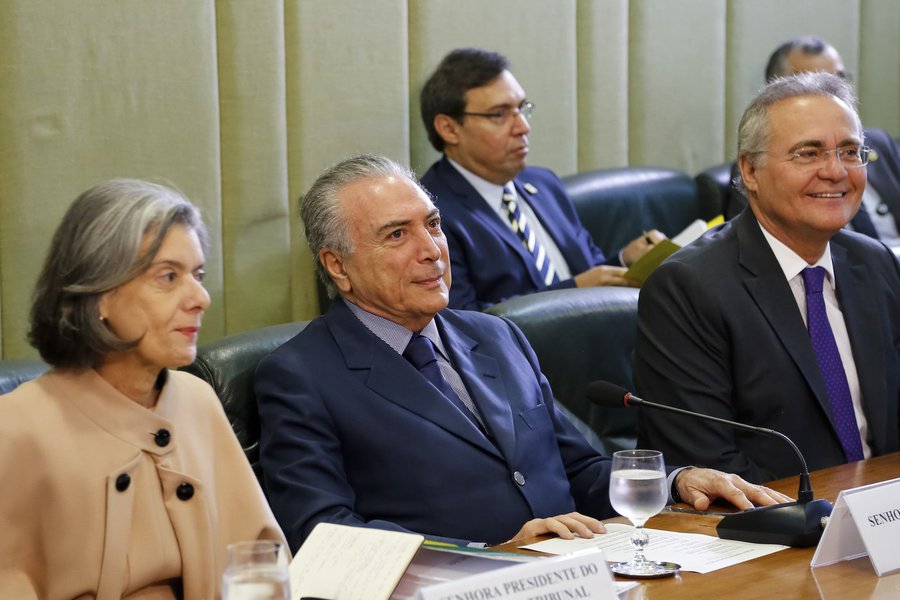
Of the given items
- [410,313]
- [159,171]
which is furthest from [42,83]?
[410,313]

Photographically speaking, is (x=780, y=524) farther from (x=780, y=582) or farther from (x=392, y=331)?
(x=392, y=331)

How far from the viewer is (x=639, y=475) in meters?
1.89

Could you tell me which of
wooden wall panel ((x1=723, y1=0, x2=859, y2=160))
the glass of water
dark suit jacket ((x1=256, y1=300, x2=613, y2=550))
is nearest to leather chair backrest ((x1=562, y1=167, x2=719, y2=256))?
wooden wall panel ((x1=723, y1=0, x2=859, y2=160))

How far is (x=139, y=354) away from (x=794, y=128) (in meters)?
1.63

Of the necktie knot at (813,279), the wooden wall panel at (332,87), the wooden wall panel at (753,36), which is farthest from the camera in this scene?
the wooden wall panel at (753,36)

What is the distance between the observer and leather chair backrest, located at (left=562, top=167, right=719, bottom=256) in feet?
15.3

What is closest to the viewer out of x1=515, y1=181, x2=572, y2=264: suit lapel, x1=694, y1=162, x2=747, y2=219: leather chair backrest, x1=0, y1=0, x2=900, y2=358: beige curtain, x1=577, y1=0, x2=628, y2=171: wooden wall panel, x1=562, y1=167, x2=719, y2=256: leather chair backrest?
x1=0, y1=0, x2=900, y2=358: beige curtain

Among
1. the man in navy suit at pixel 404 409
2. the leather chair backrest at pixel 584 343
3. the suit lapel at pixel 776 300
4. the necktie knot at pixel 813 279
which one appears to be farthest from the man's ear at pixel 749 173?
the man in navy suit at pixel 404 409

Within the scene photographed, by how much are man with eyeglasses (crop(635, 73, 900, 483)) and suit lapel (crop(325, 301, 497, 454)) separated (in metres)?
0.50

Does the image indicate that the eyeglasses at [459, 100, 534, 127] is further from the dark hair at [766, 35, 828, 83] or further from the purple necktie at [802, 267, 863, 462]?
the purple necktie at [802, 267, 863, 462]

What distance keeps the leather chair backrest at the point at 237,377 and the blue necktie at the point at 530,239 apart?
5.97 ft

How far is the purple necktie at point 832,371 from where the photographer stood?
2.72 meters

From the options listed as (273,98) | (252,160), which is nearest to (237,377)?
(252,160)

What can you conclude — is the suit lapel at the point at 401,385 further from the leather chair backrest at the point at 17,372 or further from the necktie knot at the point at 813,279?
the necktie knot at the point at 813,279
